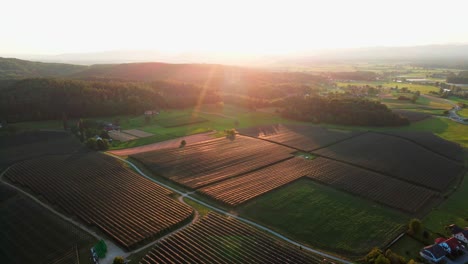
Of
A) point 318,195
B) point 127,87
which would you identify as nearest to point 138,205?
point 318,195

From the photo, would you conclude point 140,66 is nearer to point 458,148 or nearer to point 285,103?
point 285,103

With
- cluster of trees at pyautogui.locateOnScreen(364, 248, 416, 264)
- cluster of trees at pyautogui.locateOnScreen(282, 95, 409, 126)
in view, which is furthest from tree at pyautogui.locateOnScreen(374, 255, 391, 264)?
cluster of trees at pyautogui.locateOnScreen(282, 95, 409, 126)

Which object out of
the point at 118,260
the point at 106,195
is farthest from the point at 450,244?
the point at 106,195

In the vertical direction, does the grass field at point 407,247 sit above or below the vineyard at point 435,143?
above

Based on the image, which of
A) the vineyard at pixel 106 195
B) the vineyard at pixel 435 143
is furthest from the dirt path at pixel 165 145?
the vineyard at pixel 435 143

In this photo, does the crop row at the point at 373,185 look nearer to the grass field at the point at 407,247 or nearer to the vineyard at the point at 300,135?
the grass field at the point at 407,247

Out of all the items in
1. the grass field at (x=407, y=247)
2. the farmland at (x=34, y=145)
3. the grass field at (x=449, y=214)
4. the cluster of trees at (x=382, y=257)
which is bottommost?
the grass field at (x=449, y=214)

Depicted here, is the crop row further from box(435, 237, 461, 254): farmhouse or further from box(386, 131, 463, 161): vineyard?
box(386, 131, 463, 161): vineyard
